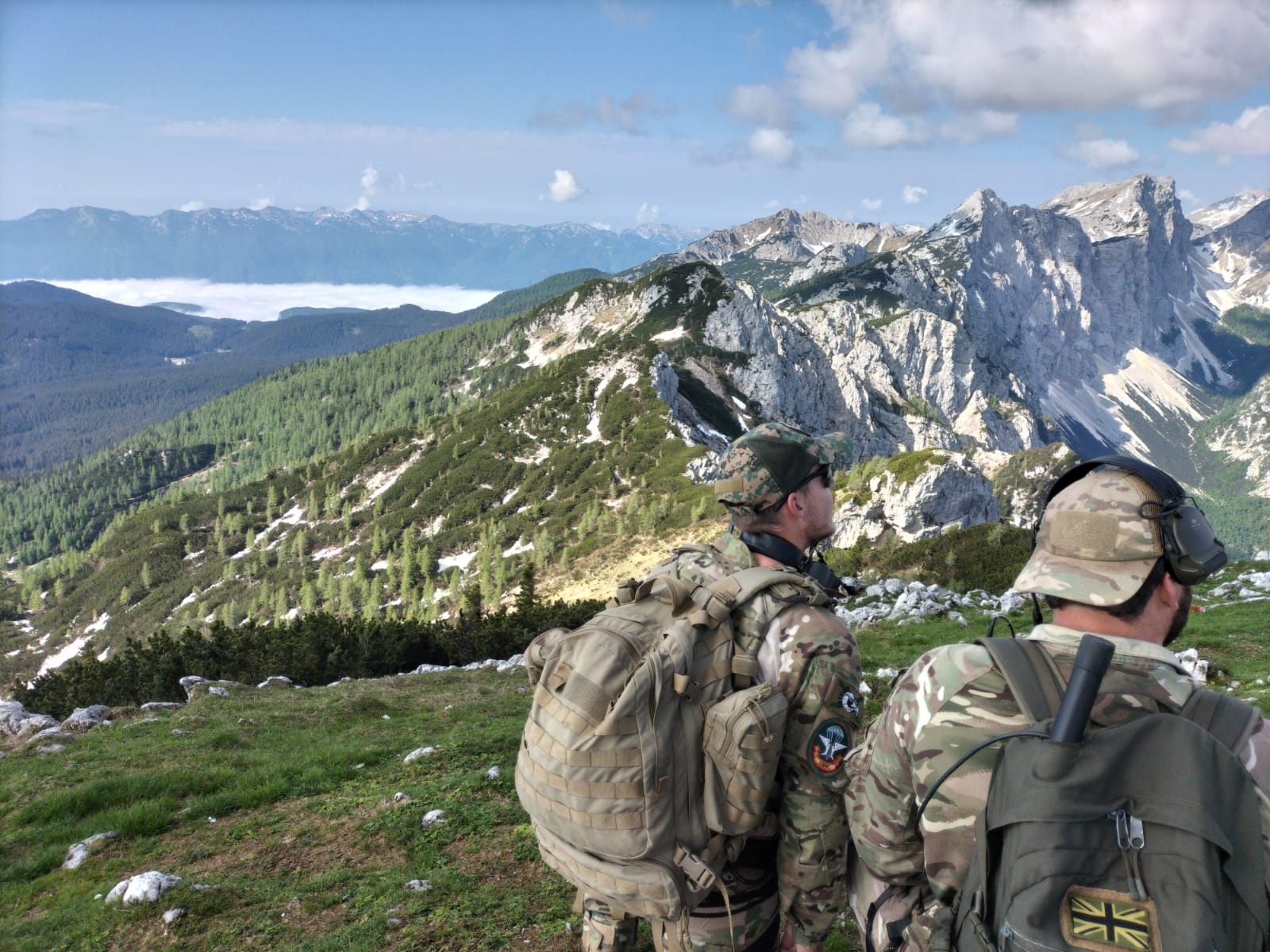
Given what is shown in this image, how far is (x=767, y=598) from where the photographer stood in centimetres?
408

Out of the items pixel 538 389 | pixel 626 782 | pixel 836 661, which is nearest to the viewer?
pixel 626 782

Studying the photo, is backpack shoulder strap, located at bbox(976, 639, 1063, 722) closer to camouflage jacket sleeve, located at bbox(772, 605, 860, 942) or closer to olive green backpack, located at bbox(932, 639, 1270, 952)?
olive green backpack, located at bbox(932, 639, 1270, 952)

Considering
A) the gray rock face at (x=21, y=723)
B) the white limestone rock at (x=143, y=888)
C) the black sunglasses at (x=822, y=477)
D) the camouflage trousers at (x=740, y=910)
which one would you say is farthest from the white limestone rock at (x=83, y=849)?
the black sunglasses at (x=822, y=477)

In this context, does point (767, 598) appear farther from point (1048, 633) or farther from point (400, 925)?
point (400, 925)

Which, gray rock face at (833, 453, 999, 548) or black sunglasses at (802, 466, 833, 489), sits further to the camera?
gray rock face at (833, 453, 999, 548)

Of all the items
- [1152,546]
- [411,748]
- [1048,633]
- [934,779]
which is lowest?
[411,748]

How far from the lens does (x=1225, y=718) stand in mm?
2461

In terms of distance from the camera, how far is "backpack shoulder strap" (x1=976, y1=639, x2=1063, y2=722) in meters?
2.58

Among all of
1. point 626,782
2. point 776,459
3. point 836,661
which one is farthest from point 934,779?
point 776,459

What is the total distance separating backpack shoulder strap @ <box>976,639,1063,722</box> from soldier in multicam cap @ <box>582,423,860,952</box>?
1.33 metres

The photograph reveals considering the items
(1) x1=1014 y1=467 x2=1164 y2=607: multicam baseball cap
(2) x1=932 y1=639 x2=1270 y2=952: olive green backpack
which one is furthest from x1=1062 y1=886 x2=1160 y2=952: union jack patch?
(1) x1=1014 y1=467 x2=1164 y2=607: multicam baseball cap

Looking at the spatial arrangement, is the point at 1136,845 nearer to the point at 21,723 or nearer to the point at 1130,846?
the point at 1130,846

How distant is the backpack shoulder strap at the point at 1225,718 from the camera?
2.45m

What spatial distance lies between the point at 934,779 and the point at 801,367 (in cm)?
17935
